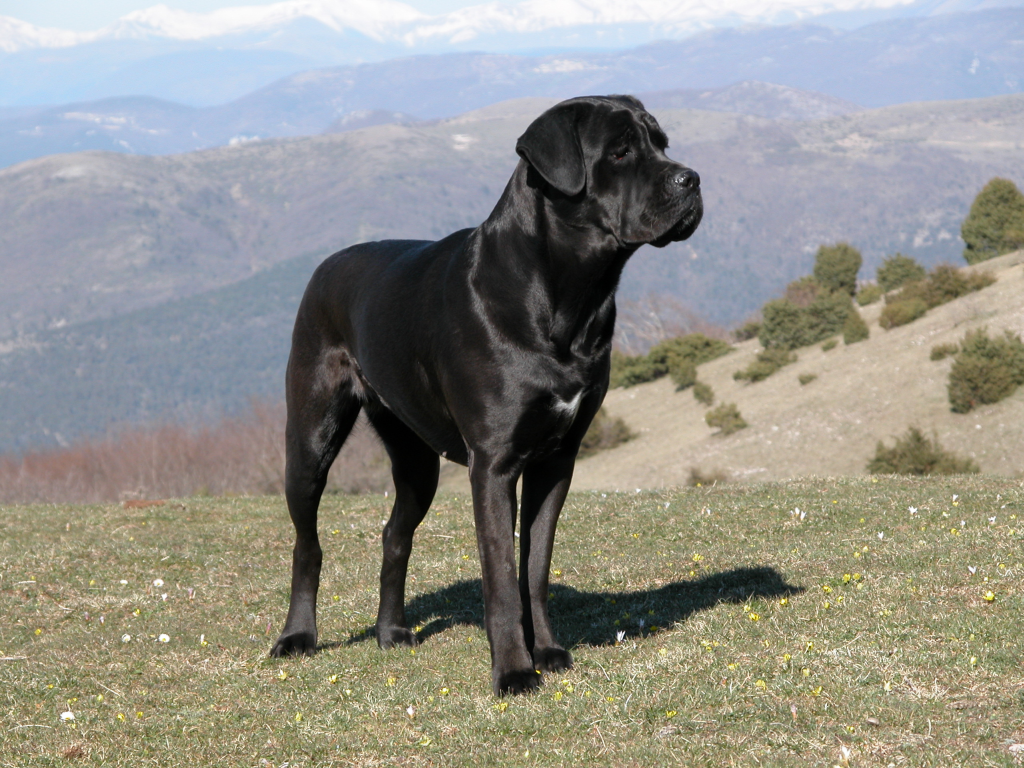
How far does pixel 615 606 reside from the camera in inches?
269

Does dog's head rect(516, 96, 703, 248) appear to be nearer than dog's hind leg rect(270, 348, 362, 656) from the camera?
Yes

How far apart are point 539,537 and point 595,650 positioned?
0.78 metres

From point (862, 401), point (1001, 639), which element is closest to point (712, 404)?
point (862, 401)

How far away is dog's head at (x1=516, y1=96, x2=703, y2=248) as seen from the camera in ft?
14.9

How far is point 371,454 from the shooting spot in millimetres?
74125

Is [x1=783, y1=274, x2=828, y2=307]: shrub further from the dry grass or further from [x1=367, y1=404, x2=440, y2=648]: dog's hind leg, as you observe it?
[x1=367, y1=404, x2=440, y2=648]: dog's hind leg

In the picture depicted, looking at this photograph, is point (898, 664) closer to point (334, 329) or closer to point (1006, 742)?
point (1006, 742)

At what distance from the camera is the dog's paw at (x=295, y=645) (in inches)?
241

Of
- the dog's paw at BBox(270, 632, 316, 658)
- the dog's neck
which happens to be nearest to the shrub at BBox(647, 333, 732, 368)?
the dog's paw at BBox(270, 632, 316, 658)

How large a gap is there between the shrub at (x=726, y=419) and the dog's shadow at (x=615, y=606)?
36.4 metres

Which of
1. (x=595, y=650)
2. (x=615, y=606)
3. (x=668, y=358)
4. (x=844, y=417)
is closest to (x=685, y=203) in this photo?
(x=595, y=650)

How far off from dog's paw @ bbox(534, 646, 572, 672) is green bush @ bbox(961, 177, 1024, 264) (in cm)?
5398

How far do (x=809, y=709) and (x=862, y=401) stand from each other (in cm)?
3840

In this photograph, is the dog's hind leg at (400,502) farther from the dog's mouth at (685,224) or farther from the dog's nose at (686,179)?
the dog's nose at (686,179)
